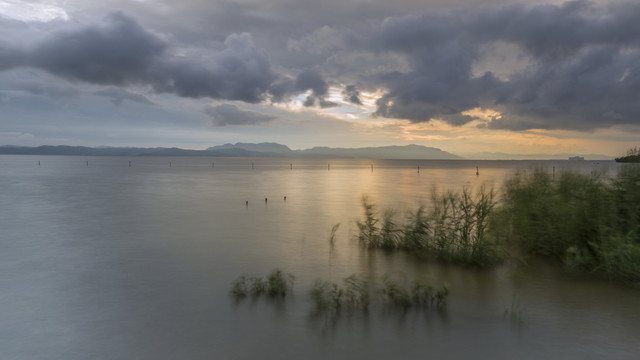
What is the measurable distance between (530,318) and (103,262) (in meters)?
18.5

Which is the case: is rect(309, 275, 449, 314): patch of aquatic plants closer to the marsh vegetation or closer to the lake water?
the lake water

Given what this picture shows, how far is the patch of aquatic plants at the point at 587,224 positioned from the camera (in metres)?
14.0

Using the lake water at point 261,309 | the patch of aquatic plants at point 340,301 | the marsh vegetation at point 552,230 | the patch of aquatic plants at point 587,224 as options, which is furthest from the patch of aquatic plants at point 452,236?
the patch of aquatic plants at point 340,301

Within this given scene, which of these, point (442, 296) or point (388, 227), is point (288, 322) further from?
point (388, 227)

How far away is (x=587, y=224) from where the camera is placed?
1569 cm

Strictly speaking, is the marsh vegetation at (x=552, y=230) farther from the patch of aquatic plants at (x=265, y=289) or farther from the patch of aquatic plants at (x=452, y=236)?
the patch of aquatic plants at (x=265, y=289)

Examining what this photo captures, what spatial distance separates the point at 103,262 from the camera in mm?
18375

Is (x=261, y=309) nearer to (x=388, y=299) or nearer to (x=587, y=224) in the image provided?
(x=388, y=299)

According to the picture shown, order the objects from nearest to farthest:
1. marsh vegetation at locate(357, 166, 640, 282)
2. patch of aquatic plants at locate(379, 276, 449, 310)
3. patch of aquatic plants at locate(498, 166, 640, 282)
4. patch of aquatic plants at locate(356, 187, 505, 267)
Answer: patch of aquatic plants at locate(379, 276, 449, 310)
patch of aquatic plants at locate(498, 166, 640, 282)
marsh vegetation at locate(357, 166, 640, 282)
patch of aquatic plants at locate(356, 187, 505, 267)

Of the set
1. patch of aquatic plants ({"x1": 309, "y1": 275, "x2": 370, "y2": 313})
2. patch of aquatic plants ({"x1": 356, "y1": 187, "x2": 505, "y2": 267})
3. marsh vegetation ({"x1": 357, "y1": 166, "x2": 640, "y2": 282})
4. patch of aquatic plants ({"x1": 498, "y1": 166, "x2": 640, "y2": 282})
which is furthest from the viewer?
patch of aquatic plants ({"x1": 356, "y1": 187, "x2": 505, "y2": 267})

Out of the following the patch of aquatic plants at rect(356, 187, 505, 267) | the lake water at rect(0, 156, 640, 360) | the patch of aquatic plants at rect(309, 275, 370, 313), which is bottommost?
the lake water at rect(0, 156, 640, 360)

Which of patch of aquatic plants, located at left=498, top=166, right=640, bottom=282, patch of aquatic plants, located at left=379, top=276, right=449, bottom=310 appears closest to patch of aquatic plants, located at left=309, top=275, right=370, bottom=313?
patch of aquatic plants, located at left=379, top=276, right=449, bottom=310

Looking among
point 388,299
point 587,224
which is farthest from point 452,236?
point 388,299

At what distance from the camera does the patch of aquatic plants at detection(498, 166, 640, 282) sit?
45.8 ft
